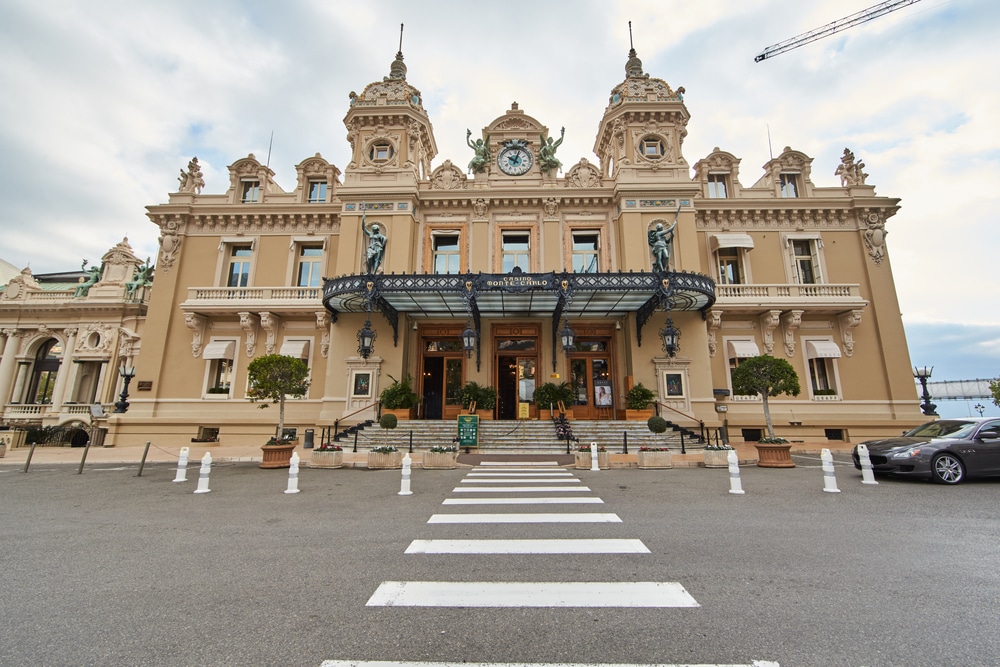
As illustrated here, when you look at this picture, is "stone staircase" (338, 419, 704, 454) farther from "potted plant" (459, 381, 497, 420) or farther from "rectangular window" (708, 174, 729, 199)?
"rectangular window" (708, 174, 729, 199)

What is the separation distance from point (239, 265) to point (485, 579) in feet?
78.7

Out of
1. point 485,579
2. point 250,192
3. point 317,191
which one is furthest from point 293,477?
point 250,192

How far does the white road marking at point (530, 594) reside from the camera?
3.69 meters

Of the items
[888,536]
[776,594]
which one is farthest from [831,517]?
[776,594]

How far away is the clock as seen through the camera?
22.8 m

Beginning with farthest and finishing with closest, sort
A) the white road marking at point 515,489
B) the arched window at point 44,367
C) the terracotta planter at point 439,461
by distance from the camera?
the arched window at point 44,367, the terracotta planter at point 439,461, the white road marking at point 515,489

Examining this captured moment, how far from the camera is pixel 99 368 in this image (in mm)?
27266

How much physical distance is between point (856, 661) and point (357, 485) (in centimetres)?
917

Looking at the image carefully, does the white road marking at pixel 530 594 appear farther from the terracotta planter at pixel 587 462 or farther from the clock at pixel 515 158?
the clock at pixel 515 158

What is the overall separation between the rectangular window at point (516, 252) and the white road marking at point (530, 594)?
18.2 metres

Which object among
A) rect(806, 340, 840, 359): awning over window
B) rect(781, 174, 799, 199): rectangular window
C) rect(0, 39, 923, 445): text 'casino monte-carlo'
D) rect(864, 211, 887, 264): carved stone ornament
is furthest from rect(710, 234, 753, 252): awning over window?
rect(864, 211, 887, 264): carved stone ornament

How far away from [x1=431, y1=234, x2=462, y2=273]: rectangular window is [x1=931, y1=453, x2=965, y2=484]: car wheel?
1804 centimetres

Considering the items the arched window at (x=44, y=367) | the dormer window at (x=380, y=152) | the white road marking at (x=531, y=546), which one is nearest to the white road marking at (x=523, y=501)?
the white road marking at (x=531, y=546)

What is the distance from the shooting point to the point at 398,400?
18.1 m
